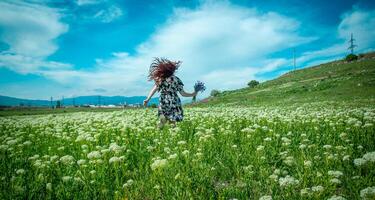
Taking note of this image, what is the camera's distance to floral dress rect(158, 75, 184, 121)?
10977 mm

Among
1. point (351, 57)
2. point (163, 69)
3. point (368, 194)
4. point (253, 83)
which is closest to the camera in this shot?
point (368, 194)

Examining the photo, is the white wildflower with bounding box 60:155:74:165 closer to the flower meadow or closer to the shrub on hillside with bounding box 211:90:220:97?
the flower meadow

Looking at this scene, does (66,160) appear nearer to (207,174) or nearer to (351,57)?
(207,174)

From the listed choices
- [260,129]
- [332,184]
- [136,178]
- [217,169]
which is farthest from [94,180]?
[260,129]

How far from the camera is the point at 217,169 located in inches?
206

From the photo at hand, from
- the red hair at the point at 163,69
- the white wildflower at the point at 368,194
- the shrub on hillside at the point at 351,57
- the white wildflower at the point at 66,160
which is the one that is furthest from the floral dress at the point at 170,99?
the shrub on hillside at the point at 351,57

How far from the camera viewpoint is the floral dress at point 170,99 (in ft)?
36.0

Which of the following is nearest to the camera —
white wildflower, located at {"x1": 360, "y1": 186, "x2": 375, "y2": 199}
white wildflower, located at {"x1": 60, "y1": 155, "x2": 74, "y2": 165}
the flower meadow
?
white wildflower, located at {"x1": 360, "y1": 186, "x2": 375, "y2": 199}

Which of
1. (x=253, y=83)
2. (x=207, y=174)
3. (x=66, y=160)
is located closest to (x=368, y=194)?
(x=207, y=174)

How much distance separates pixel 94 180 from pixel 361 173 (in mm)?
4591

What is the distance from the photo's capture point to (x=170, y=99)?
11031 millimetres

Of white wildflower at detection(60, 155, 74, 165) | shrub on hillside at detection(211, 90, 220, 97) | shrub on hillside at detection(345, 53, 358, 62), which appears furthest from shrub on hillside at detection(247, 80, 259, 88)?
white wildflower at detection(60, 155, 74, 165)

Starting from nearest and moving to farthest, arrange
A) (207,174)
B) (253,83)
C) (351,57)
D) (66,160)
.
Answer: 1. (207,174)
2. (66,160)
3. (351,57)
4. (253,83)

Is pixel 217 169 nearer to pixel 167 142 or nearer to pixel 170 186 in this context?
pixel 170 186
